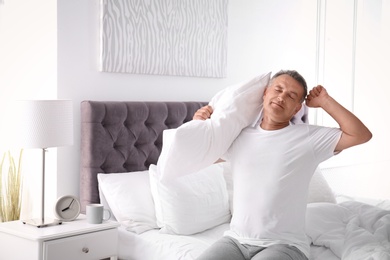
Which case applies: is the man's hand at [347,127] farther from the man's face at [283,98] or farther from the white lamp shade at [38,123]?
the white lamp shade at [38,123]

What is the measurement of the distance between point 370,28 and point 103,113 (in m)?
3.61

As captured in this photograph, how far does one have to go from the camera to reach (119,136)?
3.65m

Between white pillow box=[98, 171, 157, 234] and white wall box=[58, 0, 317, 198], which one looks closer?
white pillow box=[98, 171, 157, 234]

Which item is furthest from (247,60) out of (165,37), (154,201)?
(154,201)

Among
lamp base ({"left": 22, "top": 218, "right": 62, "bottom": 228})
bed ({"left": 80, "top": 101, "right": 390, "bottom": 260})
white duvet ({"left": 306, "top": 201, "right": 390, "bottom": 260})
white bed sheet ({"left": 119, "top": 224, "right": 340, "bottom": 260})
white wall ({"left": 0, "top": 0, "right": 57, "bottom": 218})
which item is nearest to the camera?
white duvet ({"left": 306, "top": 201, "right": 390, "bottom": 260})

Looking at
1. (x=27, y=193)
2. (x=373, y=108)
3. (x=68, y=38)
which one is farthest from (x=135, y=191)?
(x=373, y=108)

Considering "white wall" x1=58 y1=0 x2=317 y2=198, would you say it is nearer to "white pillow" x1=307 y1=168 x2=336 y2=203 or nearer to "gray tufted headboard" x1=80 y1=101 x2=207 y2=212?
"gray tufted headboard" x1=80 y1=101 x2=207 y2=212

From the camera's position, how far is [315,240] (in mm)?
3041

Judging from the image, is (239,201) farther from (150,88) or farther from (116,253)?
(150,88)

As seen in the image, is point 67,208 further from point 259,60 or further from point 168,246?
point 259,60

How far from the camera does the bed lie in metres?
3.04

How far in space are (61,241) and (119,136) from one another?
2.76ft

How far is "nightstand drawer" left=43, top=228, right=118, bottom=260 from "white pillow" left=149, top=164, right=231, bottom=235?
291 mm

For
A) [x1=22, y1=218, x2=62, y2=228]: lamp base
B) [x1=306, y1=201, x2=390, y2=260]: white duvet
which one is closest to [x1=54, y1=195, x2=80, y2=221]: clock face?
[x1=22, y1=218, x2=62, y2=228]: lamp base
